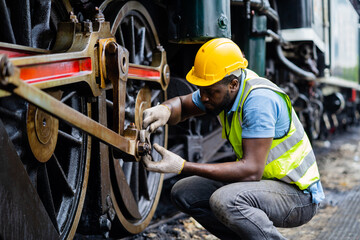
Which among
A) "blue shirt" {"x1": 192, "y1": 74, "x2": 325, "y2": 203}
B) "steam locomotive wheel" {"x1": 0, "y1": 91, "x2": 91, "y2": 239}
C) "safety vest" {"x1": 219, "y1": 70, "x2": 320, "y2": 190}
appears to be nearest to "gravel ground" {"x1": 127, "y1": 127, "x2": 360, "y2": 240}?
"steam locomotive wheel" {"x1": 0, "y1": 91, "x2": 91, "y2": 239}

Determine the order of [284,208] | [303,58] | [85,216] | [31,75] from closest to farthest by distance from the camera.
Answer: [31,75] < [284,208] < [85,216] < [303,58]

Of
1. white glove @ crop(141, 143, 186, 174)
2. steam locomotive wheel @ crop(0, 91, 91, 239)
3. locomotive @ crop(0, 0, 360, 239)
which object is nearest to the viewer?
locomotive @ crop(0, 0, 360, 239)

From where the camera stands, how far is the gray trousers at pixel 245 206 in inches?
96.2

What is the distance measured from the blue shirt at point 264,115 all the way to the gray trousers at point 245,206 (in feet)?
0.99

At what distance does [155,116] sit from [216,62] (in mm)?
501

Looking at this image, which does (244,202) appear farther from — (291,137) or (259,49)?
(259,49)

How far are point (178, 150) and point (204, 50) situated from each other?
5.33ft

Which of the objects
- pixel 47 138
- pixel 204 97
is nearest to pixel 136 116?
pixel 204 97

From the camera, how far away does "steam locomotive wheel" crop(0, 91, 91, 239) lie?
216 centimetres

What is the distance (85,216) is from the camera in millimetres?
2834

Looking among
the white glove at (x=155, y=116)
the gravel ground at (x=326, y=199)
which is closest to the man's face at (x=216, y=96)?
the white glove at (x=155, y=116)

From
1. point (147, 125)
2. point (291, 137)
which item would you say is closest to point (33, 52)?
point (147, 125)

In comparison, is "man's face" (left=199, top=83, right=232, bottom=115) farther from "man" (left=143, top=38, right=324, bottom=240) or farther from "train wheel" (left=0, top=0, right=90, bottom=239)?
"train wheel" (left=0, top=0, right=90, bottom=239)

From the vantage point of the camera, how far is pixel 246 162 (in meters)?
2.42
